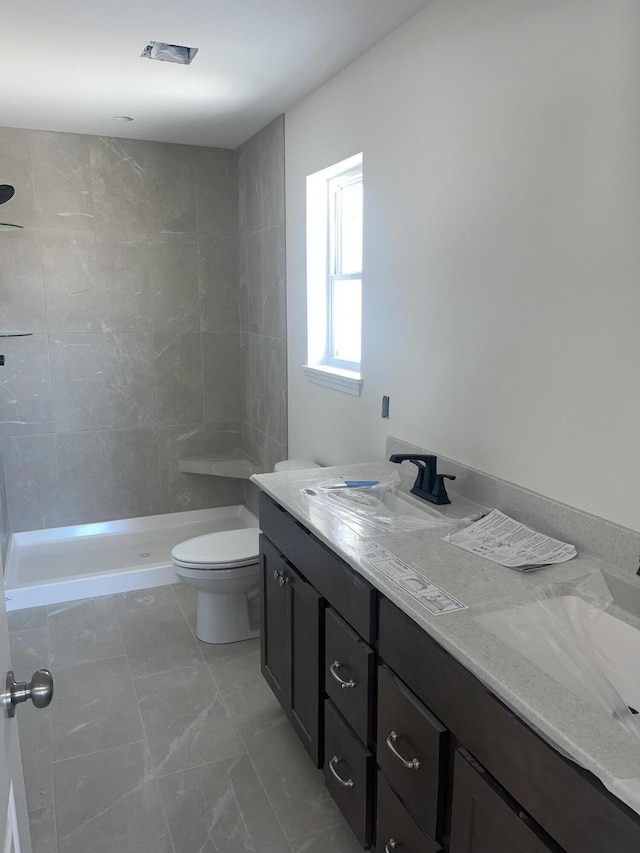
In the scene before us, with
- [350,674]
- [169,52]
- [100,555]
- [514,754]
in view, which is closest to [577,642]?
[514,754]

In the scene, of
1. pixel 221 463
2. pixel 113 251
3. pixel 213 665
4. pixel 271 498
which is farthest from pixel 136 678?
pixel 113 251

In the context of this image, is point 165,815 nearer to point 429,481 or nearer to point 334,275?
point 429,481

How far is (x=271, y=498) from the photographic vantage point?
226cm

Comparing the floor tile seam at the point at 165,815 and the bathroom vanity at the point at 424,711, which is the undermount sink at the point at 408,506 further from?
the floor tile seam at the point at 165,815

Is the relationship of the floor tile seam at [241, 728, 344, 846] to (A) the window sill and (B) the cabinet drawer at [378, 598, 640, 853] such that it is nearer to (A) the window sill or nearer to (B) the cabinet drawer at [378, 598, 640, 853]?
(B) the cabinet drawer at [378, 598, 640, 853]

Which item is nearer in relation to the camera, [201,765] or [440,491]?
[440,491]

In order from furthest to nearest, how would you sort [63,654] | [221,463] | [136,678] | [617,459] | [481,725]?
[221,463] → [63,654] → [136,678] → [617,459] → [481,725]

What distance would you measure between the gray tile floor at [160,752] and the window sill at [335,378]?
1226 mm

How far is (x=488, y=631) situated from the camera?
4.12 ft

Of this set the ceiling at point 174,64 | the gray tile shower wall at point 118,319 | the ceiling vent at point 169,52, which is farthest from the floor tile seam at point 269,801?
the ceiling vent at point 169,52

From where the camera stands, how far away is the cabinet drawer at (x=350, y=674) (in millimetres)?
1610

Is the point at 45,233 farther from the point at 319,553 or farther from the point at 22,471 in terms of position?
the point at 319,553

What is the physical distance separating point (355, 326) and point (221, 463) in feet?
5.34

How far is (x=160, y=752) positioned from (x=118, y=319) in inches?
103
